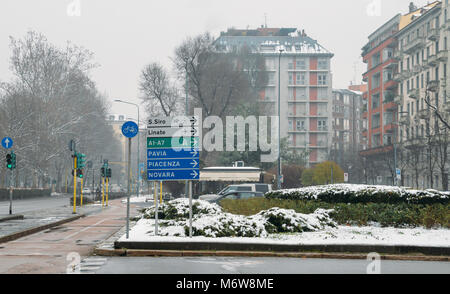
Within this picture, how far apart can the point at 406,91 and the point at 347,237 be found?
70862 millimetres

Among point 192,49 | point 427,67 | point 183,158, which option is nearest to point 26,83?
point 192,49

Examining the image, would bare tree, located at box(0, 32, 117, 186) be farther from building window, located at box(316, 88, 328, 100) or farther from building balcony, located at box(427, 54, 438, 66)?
building window, located at box(316, 88, 328, 100)

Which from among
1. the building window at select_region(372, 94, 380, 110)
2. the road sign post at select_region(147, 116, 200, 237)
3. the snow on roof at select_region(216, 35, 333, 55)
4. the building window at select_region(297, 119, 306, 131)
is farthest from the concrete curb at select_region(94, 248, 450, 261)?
the snow on roof at select_region(216, 35, 333, 55)

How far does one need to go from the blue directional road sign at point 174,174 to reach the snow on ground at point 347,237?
52.5 inches

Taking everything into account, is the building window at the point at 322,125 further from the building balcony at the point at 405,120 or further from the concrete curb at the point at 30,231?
the concrete curb at the point at 30,231

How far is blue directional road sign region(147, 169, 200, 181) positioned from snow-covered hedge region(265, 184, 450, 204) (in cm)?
605

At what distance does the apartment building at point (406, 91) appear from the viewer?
6525cm

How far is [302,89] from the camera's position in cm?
12269

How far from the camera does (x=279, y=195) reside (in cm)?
2388

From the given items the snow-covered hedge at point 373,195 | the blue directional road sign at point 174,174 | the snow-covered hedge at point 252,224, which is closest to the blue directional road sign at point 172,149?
the blue directional road sign at point 174,174

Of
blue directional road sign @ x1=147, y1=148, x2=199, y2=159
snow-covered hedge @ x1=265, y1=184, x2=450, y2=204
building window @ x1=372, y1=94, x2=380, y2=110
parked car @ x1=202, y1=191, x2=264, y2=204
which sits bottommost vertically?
parked car @ x1=202, y1=191, x2=264, y2=204

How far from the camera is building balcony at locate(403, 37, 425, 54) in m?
74.2

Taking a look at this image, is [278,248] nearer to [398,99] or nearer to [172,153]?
[172,153]
